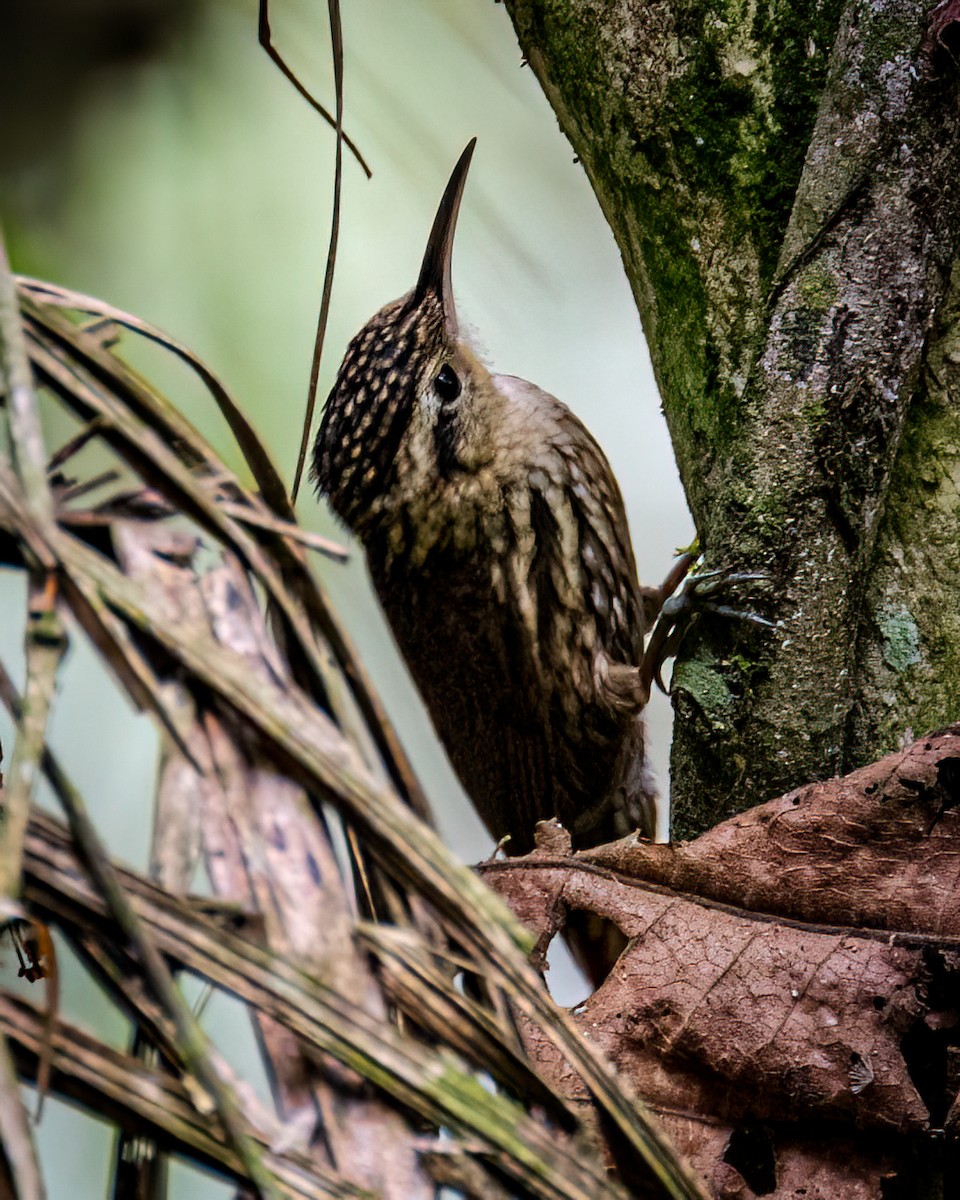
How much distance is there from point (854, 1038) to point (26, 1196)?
2.73 feet

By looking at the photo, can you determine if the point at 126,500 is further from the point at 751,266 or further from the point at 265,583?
the point at 751,266

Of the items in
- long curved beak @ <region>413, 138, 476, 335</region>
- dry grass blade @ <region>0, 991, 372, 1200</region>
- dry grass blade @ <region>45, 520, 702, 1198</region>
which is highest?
long curved beak @ <region>413, 138, 476, 335</region>

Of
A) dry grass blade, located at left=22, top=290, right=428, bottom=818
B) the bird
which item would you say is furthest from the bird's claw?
dry grass blade, located at left=22, top=290, right=428, bottom=818

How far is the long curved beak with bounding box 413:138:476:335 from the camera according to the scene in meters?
2.46

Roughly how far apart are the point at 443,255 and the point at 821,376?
1.15 meters

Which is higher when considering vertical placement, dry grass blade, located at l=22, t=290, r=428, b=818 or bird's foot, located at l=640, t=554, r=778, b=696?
dry grass blade, located at l=22, t=290, r=428, b=818

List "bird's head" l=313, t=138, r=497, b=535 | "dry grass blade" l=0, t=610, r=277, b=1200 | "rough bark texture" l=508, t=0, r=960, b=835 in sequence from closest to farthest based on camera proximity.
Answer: "dry grass blade" l=0, t=610, r=277, b=1200
"rough bark texture" l=508, t=0, r=960, b=835
"bird's head" l=313, t=138, r=497, b=535

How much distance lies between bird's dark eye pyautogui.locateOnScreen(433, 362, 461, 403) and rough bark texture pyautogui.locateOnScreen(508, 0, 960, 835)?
2.45 feet

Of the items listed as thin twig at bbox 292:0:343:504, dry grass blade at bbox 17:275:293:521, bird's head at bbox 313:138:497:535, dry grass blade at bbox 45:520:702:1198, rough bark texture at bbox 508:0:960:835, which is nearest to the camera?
dry grass blade at bbox 45:520:702:1198

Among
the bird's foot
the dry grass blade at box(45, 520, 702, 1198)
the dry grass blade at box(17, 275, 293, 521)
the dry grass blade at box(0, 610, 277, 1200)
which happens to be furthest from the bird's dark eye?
the dry grass blade at box(0, 610, 277, 1200)

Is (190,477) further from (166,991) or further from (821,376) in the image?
(821,376)

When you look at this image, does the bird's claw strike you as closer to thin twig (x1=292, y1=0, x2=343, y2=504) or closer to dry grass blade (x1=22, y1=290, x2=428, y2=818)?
thin twig (x1=292, y1=0, x2=343, y2=504)

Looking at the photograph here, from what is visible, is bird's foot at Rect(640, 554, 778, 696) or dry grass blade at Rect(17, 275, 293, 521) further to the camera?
bird's foot at Rect(640, 554, 778, 696)

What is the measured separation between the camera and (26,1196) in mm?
543
